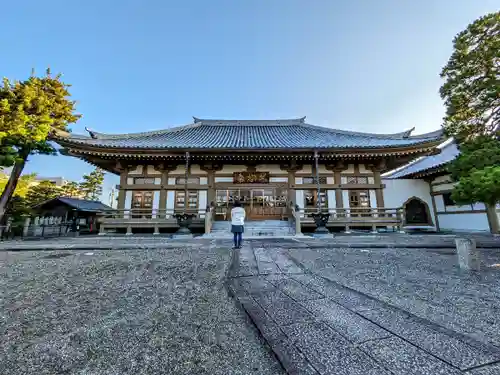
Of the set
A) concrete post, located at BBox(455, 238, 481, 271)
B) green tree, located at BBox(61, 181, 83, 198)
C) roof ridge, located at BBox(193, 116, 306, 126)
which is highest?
roof ridge, located at BBox(193, 116, 306, 126)

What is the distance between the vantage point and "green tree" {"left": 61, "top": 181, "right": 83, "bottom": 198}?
22688 millimetres

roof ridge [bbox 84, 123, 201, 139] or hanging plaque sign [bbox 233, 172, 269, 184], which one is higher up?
roof ridge [bbox 84, 123, 201, 139]

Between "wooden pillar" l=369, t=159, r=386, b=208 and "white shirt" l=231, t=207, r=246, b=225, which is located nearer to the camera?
"white shirt" l=231, t=207, r=246, b=225

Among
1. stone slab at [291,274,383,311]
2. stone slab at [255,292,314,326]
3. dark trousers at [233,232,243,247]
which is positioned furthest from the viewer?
dark trousers at [233,232,243,247]

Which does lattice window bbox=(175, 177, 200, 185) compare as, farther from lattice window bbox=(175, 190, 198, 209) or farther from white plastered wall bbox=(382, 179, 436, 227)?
white plastered wall bbox=(382, 179, 436, 227)

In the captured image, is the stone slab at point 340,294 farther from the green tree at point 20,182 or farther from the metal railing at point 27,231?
the green tree at point 20,182

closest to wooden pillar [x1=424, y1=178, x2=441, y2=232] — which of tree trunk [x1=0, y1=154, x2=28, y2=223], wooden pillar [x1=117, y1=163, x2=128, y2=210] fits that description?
wooden pillar [x1=117, y1=163, x2=128, y2=210]

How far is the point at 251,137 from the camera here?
14.7m

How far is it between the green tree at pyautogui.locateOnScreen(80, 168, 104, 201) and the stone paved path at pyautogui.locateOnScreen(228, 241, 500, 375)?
27547 mm

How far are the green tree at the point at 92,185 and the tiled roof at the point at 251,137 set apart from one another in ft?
49.5

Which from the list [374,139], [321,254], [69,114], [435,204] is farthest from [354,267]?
[69,114]

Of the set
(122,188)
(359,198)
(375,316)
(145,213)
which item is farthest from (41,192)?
(375,316)

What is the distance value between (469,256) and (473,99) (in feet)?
21.7

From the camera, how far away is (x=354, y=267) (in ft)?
12.4
